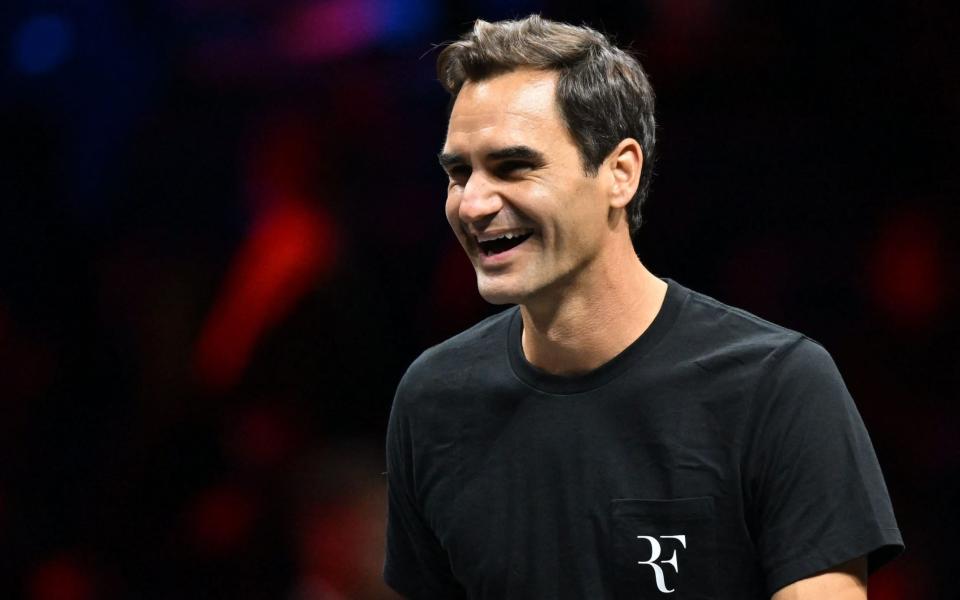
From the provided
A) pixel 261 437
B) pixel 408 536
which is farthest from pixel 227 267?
pixel 408 536

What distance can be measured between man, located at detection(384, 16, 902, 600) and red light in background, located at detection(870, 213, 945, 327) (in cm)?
89

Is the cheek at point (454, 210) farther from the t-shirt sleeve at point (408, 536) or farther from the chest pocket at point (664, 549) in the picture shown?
the chest pocket at point (664, 549)

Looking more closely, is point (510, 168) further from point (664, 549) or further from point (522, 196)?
point (664, 549)

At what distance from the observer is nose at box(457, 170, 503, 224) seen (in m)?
1.60

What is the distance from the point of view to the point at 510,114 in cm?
162

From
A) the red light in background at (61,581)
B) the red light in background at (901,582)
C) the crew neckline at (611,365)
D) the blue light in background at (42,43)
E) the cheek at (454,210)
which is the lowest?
the red light in background at (901,582)

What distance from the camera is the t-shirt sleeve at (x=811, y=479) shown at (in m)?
1.45

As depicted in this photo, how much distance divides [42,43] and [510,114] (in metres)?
1.66

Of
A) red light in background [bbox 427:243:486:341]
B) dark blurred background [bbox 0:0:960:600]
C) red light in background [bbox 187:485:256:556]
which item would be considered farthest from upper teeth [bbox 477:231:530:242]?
red light in background [bbox 187:485:256:556]

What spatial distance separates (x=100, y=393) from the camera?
287 cm

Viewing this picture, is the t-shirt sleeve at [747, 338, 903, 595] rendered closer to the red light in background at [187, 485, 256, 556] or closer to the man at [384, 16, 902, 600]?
the man at [384, 16, 902, 600]

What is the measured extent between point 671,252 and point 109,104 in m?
1.29

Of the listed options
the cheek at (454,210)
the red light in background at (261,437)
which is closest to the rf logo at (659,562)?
the cheek at (454,210)

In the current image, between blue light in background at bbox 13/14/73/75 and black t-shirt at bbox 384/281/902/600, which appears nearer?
black t-shirt at bbox 384/281/902/600
